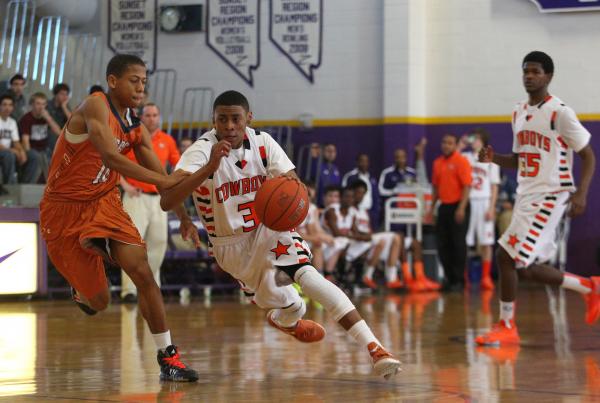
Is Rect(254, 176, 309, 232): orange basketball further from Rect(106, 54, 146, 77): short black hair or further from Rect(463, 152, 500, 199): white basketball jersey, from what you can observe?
Rect(463, 152, 500, 199): white basketball jersey

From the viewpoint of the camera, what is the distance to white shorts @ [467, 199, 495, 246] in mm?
14664

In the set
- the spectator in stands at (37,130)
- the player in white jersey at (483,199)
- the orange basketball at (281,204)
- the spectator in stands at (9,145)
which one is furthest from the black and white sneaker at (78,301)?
the player in white jersey at (483,199)

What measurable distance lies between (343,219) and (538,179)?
6.36m

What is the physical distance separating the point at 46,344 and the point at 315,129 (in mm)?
9832

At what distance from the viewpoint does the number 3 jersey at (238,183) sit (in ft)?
18.7

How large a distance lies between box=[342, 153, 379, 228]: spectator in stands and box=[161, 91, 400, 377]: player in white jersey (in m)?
9.03

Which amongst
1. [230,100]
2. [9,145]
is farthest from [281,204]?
[9,145]

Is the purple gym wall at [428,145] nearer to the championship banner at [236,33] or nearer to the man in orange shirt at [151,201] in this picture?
the championship banner at [236,33]

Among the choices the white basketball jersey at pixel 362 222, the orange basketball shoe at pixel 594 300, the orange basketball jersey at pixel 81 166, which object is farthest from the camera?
the white basketball jersey at pixel 362 222

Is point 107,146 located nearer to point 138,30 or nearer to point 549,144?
point 549,144

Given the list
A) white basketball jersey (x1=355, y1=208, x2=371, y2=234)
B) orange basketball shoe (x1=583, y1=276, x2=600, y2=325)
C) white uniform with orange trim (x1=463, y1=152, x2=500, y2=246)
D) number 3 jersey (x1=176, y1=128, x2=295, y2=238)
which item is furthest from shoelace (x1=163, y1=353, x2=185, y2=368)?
white uniform with orange trim (x1=463, y1=152, x2=500, y2=246)

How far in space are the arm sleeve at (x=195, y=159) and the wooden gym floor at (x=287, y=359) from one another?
1051 millimetres

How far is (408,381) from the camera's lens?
18.1 ft

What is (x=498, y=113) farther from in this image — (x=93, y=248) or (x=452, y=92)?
(x=93, y=248)
